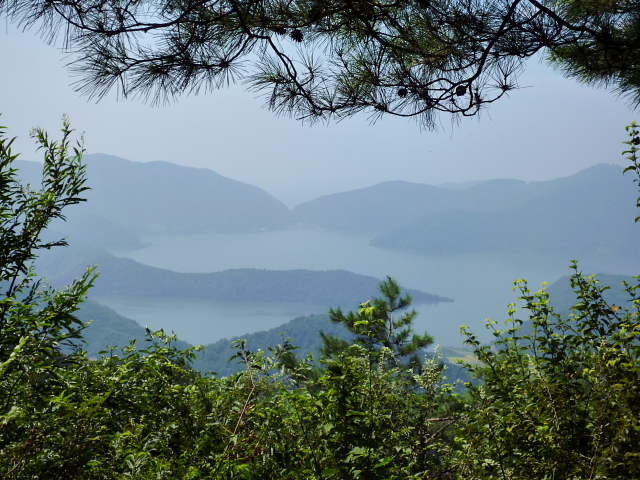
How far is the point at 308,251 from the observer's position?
3784cm

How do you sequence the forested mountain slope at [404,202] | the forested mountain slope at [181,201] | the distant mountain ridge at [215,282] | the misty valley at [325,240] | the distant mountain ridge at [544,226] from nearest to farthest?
the distant mountain ridge at [215,282], the misty valley at [325,240], the distant mountain ridge at [544,226], the forested mountain slope at [181,201], the forested mountain slope at [404,202]

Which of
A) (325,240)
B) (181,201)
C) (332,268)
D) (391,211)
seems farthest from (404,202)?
(181,201)

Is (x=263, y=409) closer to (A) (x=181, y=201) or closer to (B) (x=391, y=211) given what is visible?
(A) (x=181, y=201)

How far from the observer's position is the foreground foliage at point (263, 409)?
0.91 metres

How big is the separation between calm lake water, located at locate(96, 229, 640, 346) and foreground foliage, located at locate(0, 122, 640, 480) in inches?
953

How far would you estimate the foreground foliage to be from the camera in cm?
91

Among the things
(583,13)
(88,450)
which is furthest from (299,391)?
(583,13)

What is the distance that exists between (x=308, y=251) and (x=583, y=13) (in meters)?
36.1

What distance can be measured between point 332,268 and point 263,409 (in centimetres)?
3303

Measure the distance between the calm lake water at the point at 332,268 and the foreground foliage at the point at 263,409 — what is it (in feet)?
79.4

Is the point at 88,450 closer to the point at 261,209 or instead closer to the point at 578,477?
the point at 578,477

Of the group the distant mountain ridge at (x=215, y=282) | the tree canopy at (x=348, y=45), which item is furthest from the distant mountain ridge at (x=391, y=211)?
the tree canopy at (x=348, y=45)

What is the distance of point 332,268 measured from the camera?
34.1m

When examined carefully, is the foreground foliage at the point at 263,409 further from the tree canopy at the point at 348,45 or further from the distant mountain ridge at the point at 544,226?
the distant mountain ridge at the point at 544,226
